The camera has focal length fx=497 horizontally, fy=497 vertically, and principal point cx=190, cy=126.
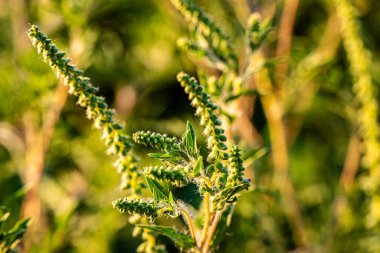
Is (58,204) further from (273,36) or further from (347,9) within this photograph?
(347,9)

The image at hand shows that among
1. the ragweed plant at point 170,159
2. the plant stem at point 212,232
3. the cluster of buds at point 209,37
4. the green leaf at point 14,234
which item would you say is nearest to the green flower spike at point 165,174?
the ragweed plant at point 170,159

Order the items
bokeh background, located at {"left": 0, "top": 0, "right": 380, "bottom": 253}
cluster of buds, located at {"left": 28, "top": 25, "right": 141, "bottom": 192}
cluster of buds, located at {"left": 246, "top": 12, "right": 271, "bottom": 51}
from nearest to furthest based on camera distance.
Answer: cluster of buds, located at {"left": 28, "top": 25, "right": 141, "bottom": 192}, cluster of buds, located at {"left": 246, "top": 12, "right": 271, "bottom": 51}, bokeh background, located at {"left": 0, "top": 0, "right": 380, "bottom": 253}

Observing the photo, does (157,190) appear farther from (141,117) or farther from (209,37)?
(141,117)

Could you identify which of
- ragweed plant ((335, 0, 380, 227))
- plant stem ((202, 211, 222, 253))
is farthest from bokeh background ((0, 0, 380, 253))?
plant stem ((202, 211, 222, 253))

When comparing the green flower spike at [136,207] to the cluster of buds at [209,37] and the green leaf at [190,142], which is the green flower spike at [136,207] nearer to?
the green leaf at [190,142]

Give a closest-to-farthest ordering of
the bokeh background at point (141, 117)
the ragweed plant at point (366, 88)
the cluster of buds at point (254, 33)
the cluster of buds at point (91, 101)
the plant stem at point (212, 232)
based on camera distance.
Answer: the cluster of buds at point (91, 101)
the plant stem at point (212, 232)
the cluster of buds at point (254, 33)
the ragweed plant at point (366, 88)
the bokeh background at point (141, 117)

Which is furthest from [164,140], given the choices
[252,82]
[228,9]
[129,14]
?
[129,14]

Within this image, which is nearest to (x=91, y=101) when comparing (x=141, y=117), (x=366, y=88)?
(x=366, y=88)

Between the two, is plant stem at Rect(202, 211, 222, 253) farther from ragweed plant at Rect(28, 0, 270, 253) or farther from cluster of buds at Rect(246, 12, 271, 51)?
cluster of buds at Rect(246, 12, 271, 51)
